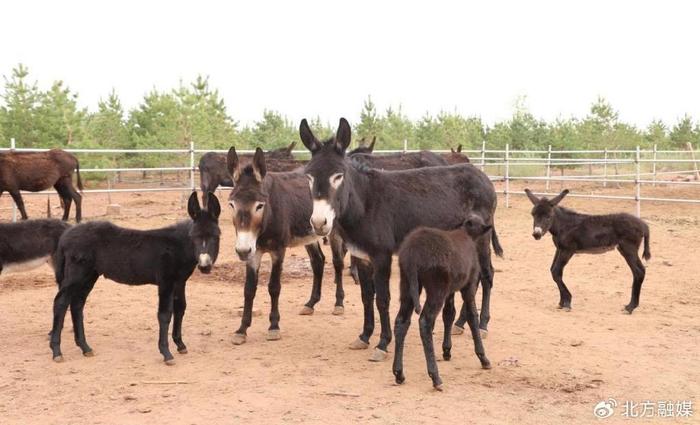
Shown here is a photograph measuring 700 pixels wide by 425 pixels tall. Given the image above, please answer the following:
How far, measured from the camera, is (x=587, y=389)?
5.43 metres

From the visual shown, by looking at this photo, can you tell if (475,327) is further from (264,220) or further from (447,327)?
(264,220)

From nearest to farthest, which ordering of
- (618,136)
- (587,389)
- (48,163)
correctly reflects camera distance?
(587,389), (48,163), (618,136)

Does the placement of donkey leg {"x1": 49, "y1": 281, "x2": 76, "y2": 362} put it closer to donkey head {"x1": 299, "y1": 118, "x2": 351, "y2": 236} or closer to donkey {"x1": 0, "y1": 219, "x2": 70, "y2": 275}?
donkey {"x1": 0, "y1": 219, "x2": 70, "y2": 275}

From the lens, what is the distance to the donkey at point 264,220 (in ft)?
20.9

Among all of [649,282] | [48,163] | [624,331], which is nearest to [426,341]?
[624,331]

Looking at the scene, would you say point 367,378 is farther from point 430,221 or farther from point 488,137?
point 488,137

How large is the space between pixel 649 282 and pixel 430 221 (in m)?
5.35

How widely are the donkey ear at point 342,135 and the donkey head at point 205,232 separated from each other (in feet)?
4.16

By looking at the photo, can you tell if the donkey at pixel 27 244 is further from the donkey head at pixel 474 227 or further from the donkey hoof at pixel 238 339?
the donkey head at pixel 474 227

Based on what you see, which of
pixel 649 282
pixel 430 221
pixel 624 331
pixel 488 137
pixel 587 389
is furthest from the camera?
pixel 488 137

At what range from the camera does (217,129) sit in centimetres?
3609

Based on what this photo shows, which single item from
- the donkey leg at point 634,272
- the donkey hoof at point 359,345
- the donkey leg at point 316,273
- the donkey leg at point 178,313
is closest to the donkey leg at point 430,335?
the donkey hoof at point 359,345

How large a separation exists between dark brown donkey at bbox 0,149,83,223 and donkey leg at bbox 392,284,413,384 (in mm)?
11670

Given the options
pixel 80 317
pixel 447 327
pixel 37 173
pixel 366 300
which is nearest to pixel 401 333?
pixel 447 327
